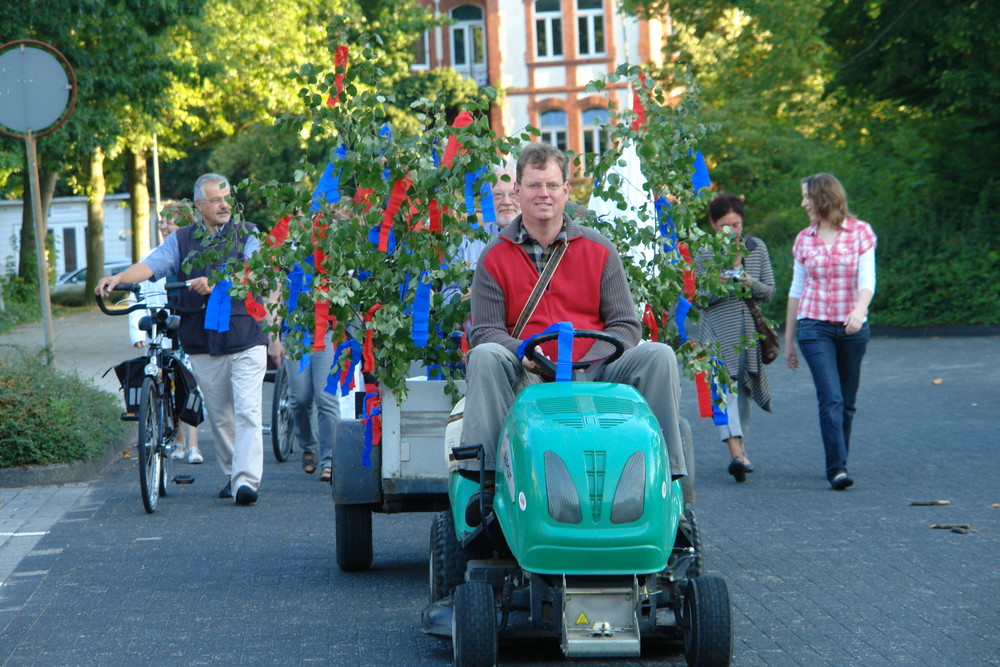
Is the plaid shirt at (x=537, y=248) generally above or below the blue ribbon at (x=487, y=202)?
below

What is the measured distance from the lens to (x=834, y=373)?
961 cm

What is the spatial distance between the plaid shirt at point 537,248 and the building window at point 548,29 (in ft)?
172

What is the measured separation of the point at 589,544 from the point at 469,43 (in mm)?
55176

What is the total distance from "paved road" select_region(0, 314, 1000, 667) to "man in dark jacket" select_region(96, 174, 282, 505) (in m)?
0.34

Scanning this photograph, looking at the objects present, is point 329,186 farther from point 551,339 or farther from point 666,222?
point 551,339

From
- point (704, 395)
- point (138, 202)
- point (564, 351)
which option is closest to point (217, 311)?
point (704, 395)

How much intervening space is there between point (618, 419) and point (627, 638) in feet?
2.43

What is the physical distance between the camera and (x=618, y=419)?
16.0 feet

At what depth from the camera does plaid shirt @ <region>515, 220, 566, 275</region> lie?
5.83 metres

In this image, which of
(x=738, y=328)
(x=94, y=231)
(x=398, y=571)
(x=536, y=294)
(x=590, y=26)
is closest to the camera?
(x=536, y=294)

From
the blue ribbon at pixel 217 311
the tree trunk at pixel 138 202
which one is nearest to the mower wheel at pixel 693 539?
the blue ribbon at pixel 217 311

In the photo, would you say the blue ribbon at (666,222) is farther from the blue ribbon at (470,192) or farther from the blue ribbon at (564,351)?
the blue ribbon at (564,351)

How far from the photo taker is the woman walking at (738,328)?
393 inches

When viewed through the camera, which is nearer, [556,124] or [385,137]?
[385,137]
